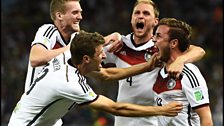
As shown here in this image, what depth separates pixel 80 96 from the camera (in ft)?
18.6

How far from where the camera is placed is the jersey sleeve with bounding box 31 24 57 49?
6.29m

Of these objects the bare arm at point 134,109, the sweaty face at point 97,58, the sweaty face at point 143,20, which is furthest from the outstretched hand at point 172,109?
the sweaty face at point 143,20

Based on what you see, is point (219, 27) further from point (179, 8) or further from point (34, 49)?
point (34, 49)

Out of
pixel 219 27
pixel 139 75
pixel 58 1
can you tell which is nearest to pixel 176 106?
pixel 139 75

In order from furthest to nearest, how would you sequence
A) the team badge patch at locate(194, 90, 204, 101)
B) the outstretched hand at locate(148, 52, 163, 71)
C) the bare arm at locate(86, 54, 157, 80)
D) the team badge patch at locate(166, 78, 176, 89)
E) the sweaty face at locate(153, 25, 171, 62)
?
1. the bare arm at locate(86, 54, 157, 80)
2. the outstretched hand at locate(148, 52, 163, 71)
3. the sweaty face at locate(153, 25, 171, 62)
4. the team badge patch at locate(166, 78, 176, 89)
5. the team badge patch at locate(194, 90, 204, 101)

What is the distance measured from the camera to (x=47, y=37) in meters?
6.36

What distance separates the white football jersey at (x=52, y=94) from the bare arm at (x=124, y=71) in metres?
0.73

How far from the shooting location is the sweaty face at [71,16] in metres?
6.36

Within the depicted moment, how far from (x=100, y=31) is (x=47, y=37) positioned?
27.8 ft

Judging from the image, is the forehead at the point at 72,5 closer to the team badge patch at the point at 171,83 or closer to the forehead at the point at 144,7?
the forehead at the point at 144,7

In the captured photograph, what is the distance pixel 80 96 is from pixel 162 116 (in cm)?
83

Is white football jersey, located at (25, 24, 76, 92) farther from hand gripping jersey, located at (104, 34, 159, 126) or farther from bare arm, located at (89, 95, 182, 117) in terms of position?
bare arm, located at (89, 95, 182, 117)

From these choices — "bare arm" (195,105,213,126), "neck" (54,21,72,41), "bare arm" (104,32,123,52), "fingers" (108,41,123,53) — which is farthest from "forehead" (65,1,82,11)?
"bare arm" (195,105,213,126)

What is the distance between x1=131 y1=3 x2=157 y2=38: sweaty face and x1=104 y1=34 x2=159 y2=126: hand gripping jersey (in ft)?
0.43
